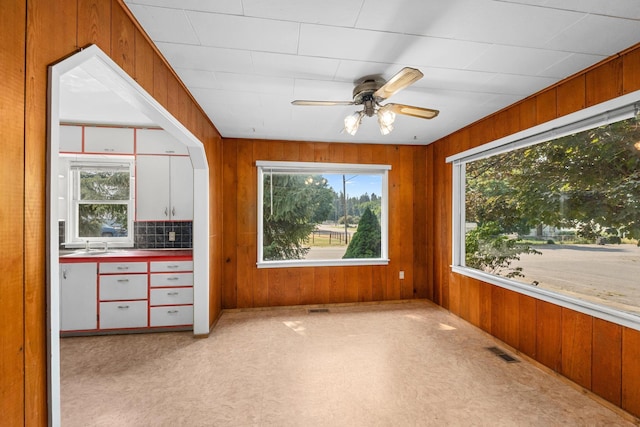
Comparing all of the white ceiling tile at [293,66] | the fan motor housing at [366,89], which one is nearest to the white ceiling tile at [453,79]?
the fan motor housing at [366,89]

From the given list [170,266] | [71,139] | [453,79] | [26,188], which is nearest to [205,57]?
[26,188]

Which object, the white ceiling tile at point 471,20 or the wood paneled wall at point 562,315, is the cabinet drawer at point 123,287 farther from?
the wood paneled wall at point 562,315

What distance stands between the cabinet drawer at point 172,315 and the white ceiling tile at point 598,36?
3.91 meters

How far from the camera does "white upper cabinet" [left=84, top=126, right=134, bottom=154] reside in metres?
3.20

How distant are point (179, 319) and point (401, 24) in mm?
3419

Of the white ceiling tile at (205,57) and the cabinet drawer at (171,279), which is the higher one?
the white ceiling tile at (205,57)

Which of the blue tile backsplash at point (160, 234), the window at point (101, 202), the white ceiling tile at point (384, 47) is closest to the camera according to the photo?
the white ceiling tile at point (384, 47)

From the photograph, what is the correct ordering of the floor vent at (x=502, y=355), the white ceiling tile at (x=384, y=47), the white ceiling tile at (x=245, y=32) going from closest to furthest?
the white ceiling tile at (x=245, y=32) < the white ceiling tile at (x=384, y=47) < the floor vent at (x=502, y=355)

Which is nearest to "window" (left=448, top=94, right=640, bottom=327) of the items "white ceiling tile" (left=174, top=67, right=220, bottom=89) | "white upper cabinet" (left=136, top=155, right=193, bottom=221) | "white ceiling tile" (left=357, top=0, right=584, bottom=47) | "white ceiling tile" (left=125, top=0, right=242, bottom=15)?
"white ceiling tile" (left=357, top=0, right=584, bottom=47)

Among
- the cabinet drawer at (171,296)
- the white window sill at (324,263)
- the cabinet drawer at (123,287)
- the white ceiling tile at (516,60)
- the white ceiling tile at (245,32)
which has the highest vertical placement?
the white ceiling tile at (245,32)

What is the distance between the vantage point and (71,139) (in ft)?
10.4

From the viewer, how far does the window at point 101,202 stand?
137 inches

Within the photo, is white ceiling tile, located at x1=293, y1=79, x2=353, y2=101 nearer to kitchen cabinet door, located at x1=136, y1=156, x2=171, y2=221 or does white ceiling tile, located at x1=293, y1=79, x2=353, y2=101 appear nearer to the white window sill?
kitchen cabinet door, located at x1=136, y1=156, x2=171, y2=221

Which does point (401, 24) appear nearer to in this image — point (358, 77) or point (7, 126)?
point (358, 77)
